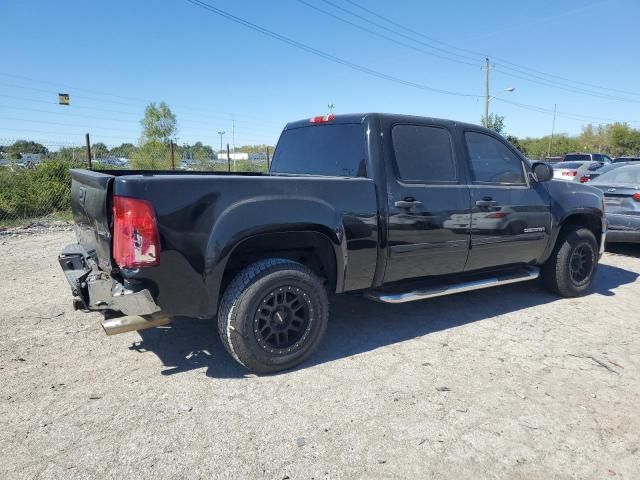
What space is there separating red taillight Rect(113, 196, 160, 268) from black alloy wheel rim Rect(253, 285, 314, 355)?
819 mm

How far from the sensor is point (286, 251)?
3543 mm

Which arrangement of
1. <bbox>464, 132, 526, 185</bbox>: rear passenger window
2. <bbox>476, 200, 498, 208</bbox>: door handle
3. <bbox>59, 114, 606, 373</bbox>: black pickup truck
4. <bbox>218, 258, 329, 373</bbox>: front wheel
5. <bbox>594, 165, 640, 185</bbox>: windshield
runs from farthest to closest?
<bbox>594, 165, 640, 185</bbox>: windshield < <bbox>464, 132, 526, 185</bbox>: rear passenger window < <bbox>476, 200, 498, 208</bbox>: door handle < <bbox>218, 258, 329, 373</bbox>: front wheel < <bbox>59, 114, 606, 373</bbox>: black pickup truck

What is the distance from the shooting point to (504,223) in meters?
4.44

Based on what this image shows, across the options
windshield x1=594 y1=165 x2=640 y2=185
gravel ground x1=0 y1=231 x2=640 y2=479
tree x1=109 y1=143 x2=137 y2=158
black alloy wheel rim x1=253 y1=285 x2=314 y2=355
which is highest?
tree x1=109 y1=143 x2=137 y2=158

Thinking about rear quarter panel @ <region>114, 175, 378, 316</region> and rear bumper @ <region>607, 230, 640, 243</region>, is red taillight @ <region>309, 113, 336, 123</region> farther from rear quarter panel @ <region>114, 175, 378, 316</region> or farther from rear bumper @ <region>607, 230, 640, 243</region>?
rear bumper @ <region>607, 230, 640, 243</region>

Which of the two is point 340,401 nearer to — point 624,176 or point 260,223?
point 260,223

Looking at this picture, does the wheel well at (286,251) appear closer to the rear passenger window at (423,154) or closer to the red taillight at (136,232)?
the red taillight at (136,232)

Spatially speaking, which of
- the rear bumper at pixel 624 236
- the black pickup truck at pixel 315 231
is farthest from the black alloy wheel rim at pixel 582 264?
the rear bumper at pixel 624 236

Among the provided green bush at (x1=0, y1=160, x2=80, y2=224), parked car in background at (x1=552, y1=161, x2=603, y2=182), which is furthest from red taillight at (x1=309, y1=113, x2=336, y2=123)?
parked car in background at (x1=552, y1=161, x2=603, y2=182)

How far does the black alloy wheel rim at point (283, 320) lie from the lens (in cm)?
318

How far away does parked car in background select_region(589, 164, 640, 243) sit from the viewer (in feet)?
23.0

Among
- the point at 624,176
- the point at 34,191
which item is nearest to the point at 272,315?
the point at 624,176

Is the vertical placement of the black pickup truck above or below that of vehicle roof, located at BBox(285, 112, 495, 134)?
below

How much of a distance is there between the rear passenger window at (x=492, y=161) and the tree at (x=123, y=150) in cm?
1367
